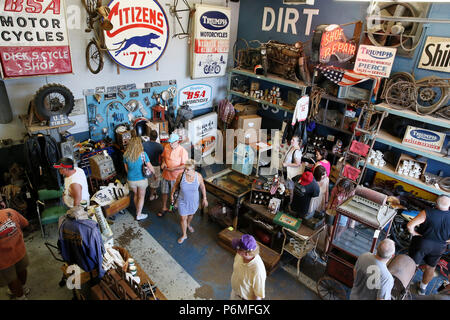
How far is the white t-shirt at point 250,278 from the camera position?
336 centimetres

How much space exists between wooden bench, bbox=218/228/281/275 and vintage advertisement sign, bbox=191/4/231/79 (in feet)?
14.8

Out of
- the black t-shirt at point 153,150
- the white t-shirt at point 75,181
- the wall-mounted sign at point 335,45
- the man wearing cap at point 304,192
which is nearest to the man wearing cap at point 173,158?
the black t-shirt at point 153,150

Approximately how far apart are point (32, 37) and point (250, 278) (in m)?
5.31

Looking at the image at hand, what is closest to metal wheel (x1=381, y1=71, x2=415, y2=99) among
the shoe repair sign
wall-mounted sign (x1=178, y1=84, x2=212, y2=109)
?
wall-mounted sign (x1=178, y1=84, x2=212, y2=109)

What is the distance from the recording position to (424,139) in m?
5.76

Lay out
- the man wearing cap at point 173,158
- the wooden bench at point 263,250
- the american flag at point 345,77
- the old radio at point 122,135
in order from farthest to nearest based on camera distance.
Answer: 1. the old radio at point 122,135
2. the american flag at point 345,77
3. the man wearing cap at point 173,158
4. the wooden bench at point 263,250

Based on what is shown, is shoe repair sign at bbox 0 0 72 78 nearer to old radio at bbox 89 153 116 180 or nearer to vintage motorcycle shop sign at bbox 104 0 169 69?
vintage motorcycle shop sign at bbox 104 0 169 69

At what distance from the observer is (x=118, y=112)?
23.8 ft

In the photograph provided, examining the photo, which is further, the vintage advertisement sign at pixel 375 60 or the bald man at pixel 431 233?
the vintage advertisement sign at pixel 375 60

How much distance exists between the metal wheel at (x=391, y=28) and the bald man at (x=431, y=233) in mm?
3188

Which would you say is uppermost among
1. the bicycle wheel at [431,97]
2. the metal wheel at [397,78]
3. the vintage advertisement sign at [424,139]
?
the metal wheel at [397,78]

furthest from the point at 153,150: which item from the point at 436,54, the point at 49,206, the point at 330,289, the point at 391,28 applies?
the point at 436,54

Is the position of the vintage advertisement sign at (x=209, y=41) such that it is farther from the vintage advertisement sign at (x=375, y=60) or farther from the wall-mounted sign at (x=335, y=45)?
the vintage advertisement sign at (x=375, y=60)
